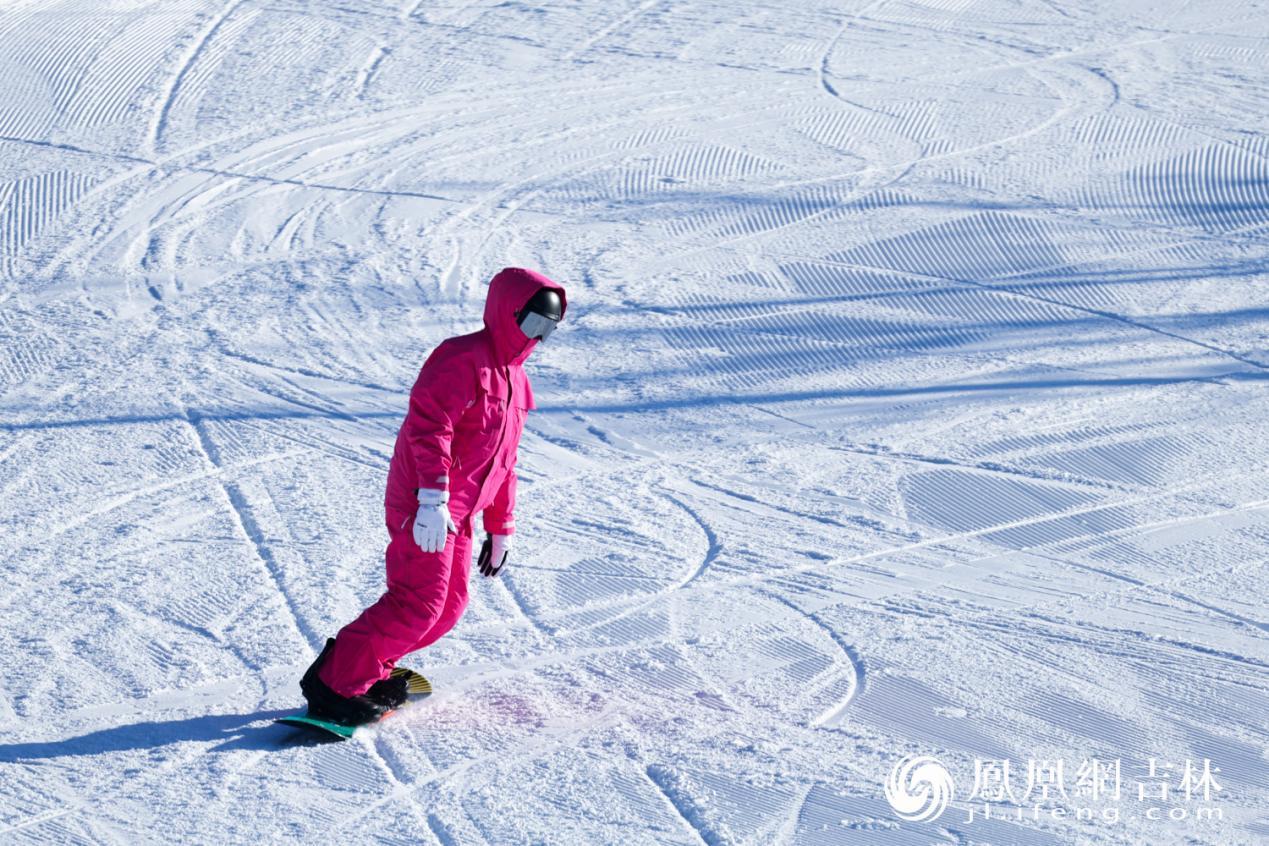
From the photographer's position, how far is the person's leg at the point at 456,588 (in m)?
4.20

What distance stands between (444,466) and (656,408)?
118 inches

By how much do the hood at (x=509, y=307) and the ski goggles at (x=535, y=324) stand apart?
17 millimetres

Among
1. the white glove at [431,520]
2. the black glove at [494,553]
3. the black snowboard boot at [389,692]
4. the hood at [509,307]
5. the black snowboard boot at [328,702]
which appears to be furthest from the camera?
the black glove at [494,553]

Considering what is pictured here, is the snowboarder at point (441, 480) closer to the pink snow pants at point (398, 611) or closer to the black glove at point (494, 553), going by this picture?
the pink snow pants at point (398, 611)

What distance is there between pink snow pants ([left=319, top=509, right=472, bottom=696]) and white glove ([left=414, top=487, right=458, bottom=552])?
11 centimetres

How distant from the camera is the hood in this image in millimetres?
4043

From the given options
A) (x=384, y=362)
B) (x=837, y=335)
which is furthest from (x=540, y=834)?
(x=837, y=335)

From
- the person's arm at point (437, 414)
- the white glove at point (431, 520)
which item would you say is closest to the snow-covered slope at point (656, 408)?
the white glove at point (431, 520)

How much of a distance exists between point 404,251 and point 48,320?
201 centimetres

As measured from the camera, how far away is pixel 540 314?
4.06m

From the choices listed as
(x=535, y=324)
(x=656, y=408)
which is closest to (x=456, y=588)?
(x=535, y=324)

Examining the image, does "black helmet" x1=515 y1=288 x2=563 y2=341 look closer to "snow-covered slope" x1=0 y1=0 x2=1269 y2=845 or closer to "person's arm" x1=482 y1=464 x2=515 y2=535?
"person's arm" x1=482 y1=464 x2=515 y2=535

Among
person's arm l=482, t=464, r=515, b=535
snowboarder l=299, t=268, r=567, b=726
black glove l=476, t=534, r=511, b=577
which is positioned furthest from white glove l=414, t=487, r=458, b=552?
black glove l=476, t=534, r=511, b=577

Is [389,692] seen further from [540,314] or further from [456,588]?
[540,314]
